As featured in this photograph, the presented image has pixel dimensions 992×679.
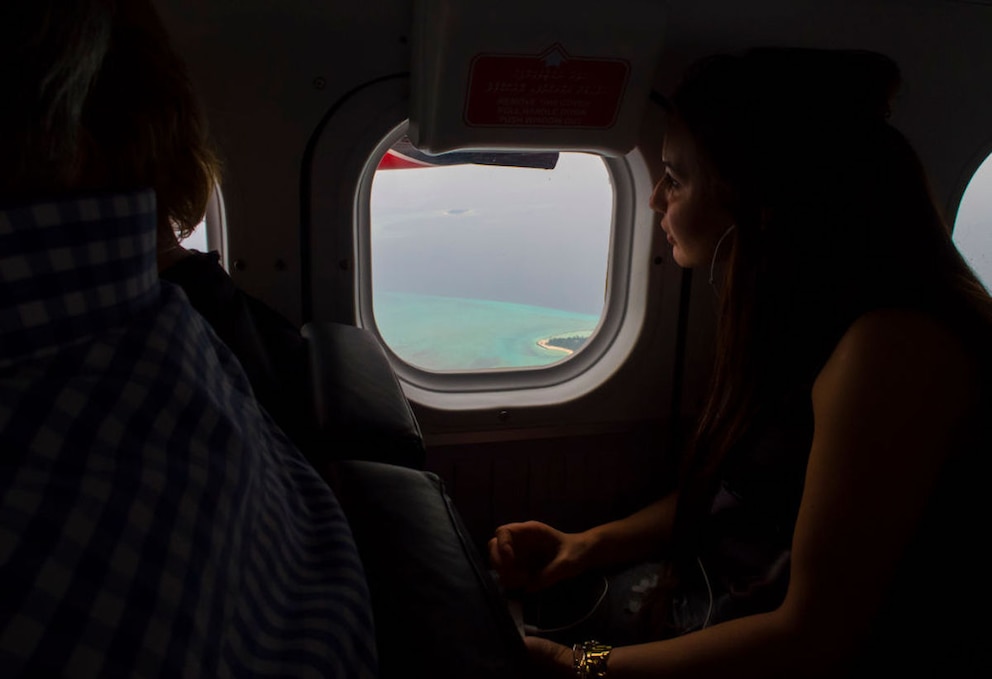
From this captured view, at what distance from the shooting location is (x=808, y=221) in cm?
121

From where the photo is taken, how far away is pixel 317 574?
70cm

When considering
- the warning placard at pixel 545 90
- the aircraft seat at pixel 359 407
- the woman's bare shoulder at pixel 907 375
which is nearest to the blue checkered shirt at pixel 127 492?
the aircraft seat at pixel 359 407

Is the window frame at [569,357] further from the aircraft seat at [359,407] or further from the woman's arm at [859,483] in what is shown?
the woman's arm at [859,483]

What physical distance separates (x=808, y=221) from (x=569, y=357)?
3.77 feet

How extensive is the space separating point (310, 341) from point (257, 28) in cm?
73

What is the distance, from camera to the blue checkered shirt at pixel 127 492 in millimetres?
432

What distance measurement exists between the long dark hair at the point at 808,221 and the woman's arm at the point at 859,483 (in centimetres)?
6

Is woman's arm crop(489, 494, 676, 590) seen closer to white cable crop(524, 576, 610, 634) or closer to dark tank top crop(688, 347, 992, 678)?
white cable crop(524, 576, 610, 634)

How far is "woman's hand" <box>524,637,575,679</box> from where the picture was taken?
1.22 metres

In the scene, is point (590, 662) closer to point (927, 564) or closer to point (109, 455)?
point (927, 564)

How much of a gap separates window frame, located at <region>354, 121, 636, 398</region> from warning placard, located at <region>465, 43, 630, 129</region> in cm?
32

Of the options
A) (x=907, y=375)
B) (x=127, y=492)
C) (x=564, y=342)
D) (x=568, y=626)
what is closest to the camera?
(x=127, y=492)

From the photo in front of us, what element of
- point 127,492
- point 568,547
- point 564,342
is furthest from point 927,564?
point 564,342

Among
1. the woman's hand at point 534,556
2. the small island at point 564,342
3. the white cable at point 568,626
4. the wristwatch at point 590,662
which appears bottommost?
the white cable at point 568,626
